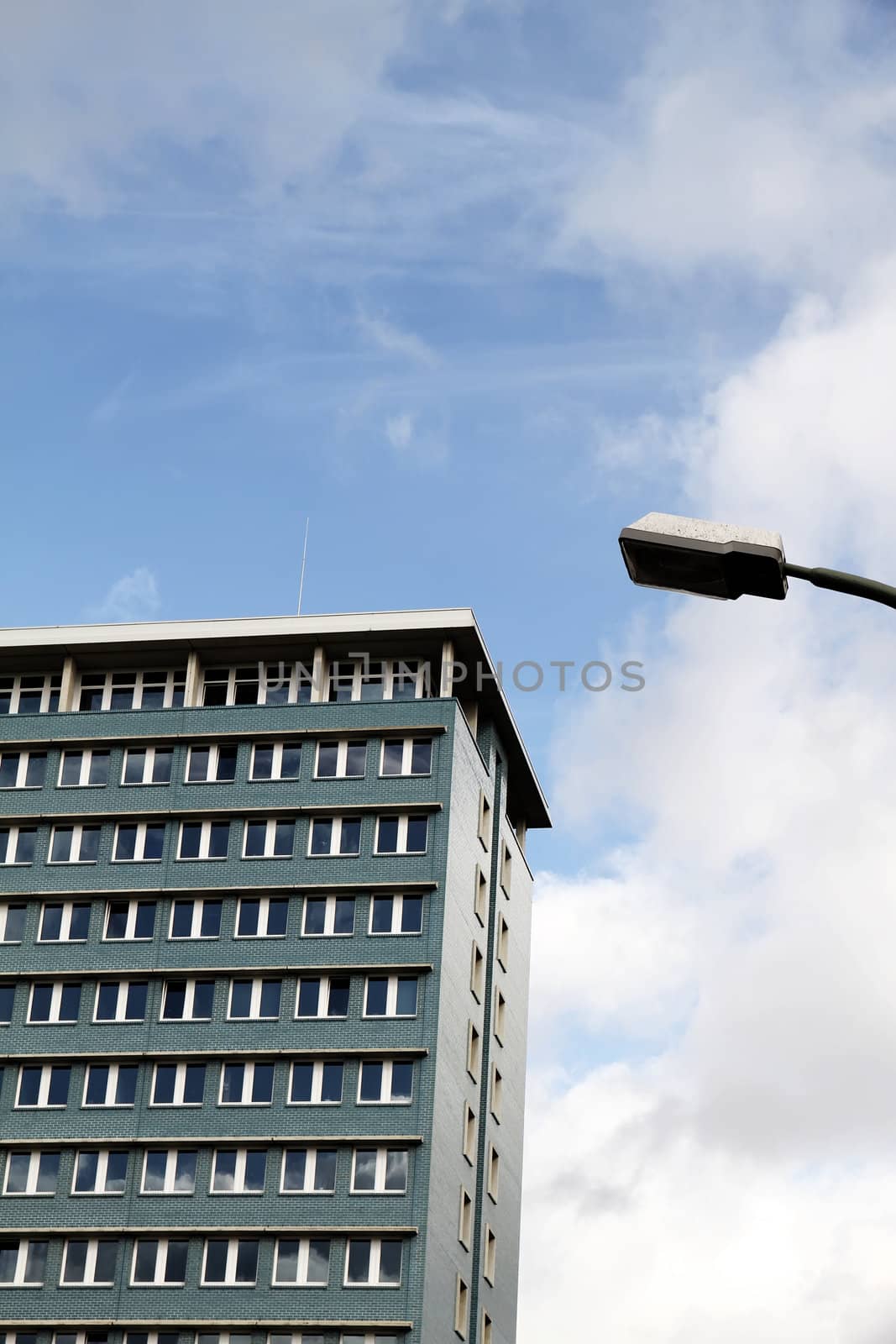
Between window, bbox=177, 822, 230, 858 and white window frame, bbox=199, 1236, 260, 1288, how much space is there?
1332 cm

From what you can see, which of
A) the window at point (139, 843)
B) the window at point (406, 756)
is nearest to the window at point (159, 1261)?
the window at point (139, 843)

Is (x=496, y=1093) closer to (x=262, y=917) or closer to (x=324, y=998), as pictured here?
(x=324, y=998)

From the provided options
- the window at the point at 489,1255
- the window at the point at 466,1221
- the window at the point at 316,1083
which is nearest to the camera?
the window at the point at 316,1083

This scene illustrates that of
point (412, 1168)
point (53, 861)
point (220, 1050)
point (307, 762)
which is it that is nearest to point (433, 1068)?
point (412, 1168)

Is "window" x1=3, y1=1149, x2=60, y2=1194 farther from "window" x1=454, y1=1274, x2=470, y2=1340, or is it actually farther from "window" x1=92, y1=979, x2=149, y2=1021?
"window" x1=454, y1=1274, x2=470, y2=1340

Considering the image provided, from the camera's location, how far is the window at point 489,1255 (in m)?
70.7

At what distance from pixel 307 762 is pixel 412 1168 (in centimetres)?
1500

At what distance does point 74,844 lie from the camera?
2731 inches

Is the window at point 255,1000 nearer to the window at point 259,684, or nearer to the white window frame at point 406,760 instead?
the white window frame at point 406,760

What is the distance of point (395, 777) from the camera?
67188 millimetres

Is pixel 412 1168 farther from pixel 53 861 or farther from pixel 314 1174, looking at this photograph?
pixel 53 861

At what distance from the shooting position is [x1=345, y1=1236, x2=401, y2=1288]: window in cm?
6000

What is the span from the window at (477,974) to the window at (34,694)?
18.9 meters

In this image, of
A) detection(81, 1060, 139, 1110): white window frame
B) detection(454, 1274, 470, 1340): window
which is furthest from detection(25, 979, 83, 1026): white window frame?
detection(454, 1274, 470, 1340): window
